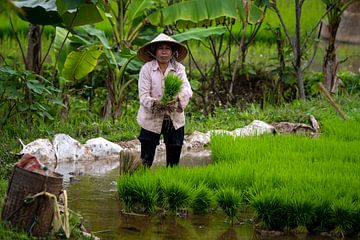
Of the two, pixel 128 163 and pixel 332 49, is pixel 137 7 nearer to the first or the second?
pixel 332 49

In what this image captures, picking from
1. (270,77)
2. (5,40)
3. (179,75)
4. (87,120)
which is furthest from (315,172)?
(5,40)

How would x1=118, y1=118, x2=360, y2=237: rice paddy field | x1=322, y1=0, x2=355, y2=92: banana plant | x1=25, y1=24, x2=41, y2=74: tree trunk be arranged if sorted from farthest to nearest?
x1=322, y1=0, x2=355, y2=92: banana plant < x1=25, y1=24, x2=41, y2=74: tree trunk < x1=118, y1=118, x2=360, y2=237: rice paddy field

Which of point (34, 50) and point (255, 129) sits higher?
point (34, 50)

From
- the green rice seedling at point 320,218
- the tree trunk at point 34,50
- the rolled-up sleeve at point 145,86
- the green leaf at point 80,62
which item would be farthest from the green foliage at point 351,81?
the green rice seedling at point 320,218

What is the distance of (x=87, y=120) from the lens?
942 centimetres

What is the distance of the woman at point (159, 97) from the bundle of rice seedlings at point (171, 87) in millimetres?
192

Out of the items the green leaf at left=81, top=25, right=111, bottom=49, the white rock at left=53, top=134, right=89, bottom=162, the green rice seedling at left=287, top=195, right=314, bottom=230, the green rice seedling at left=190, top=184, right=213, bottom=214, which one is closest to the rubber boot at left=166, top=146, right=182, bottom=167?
the green rice seedling at left=190, top=184, right=213, bottom=214

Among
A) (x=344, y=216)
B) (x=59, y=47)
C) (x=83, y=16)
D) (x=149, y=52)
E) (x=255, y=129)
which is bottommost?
(x=255, y=129)

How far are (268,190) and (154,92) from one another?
1.46 m

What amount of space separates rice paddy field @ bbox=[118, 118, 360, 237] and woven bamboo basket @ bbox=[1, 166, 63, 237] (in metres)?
1.28

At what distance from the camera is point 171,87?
6.35m

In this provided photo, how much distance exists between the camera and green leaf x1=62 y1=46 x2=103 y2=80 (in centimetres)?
870

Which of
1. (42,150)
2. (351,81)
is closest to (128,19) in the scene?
(42,150)

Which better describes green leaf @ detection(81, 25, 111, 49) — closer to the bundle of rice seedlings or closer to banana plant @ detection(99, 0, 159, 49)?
banana plant @ detection(99, 0, 159, 49)
